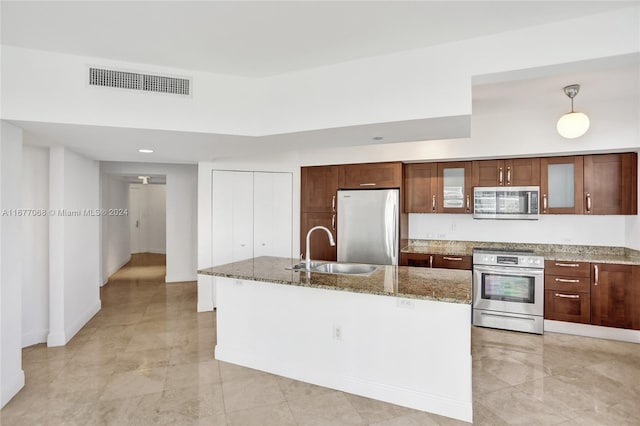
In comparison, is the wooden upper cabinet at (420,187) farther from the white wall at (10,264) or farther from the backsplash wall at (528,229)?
the white wall at (10,264)

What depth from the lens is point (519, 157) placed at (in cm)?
404

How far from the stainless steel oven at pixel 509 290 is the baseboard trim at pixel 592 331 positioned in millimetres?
175

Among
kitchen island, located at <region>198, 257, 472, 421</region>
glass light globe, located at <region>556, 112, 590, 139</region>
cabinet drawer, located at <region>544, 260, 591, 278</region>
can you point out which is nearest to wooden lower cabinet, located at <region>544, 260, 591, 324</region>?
cabinet drawer, located at <region>544, 260, 591, 278</region>

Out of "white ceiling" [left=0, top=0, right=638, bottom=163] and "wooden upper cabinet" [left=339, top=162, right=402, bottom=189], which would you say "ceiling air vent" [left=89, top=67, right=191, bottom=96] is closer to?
"white ceiling" [left=0, top=0, right=638, bottom=163]

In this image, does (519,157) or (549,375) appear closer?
(549,375)

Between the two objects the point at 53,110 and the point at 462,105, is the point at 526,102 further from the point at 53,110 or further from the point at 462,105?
the point at 53,110

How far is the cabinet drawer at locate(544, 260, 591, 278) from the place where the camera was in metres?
3.68

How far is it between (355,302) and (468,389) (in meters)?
0.93

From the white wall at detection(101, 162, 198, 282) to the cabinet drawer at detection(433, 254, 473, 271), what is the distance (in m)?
4.62

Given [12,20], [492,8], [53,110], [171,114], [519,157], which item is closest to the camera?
[492,8]

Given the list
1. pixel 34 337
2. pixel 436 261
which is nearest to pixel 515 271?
pixel 436 261

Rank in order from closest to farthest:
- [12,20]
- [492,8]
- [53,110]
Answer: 1. [492,8]
2. [12,20]
3. [53,110]

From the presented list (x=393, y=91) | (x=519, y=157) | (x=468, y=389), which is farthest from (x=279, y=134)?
(x=519, y=157)

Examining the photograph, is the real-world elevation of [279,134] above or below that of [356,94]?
below
